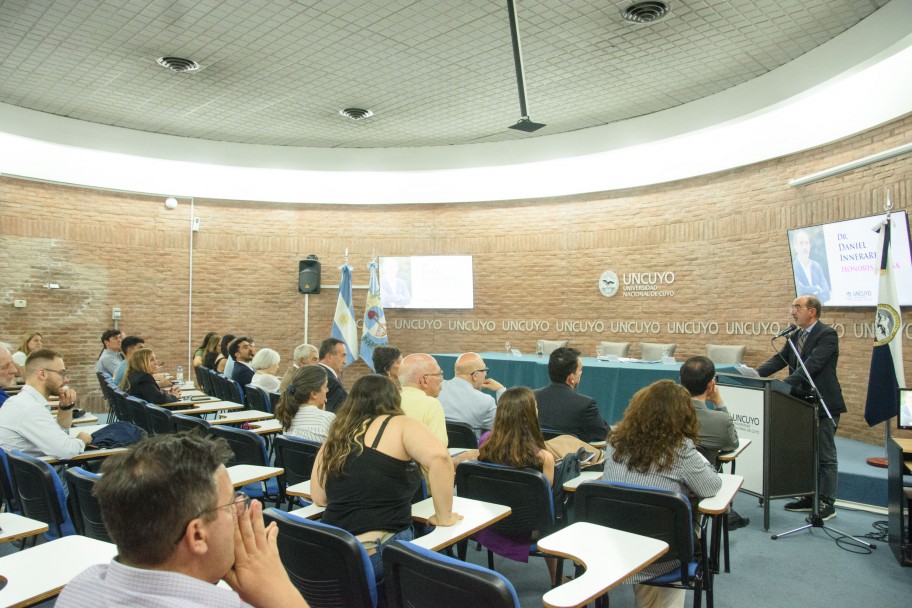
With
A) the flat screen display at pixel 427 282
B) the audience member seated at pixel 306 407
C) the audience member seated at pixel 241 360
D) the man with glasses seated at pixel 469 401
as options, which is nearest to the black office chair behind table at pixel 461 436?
the man with glasses seated at pixel 469 401

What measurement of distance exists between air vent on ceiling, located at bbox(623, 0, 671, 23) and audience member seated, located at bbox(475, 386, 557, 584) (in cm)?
493

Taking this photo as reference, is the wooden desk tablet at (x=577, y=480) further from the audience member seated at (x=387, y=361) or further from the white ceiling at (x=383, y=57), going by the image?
the white ceiling at (x=383, y=57)

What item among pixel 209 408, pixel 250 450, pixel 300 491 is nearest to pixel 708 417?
pixel 300 491

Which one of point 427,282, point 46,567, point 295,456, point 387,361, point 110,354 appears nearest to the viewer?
point 46,567

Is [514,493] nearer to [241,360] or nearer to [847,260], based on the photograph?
[241,360]

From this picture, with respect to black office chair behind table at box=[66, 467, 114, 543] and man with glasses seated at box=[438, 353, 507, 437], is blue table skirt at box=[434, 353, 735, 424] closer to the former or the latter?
man with glasses seated at box=[438, 353, 507, 437]

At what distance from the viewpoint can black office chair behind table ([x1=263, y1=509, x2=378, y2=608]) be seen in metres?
2.07

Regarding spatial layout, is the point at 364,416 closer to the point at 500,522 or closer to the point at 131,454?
the point at 500,522

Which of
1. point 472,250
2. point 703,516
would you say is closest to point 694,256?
point 472,250

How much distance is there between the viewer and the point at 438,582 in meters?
1.82

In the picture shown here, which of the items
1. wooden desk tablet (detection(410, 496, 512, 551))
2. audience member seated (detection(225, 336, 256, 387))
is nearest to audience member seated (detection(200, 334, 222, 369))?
audience member seated (detection(225, 336, 256, 387))

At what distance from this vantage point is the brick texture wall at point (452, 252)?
333 inches

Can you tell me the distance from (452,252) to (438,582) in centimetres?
1028

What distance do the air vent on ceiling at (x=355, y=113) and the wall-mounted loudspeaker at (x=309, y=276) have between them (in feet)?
9.67
